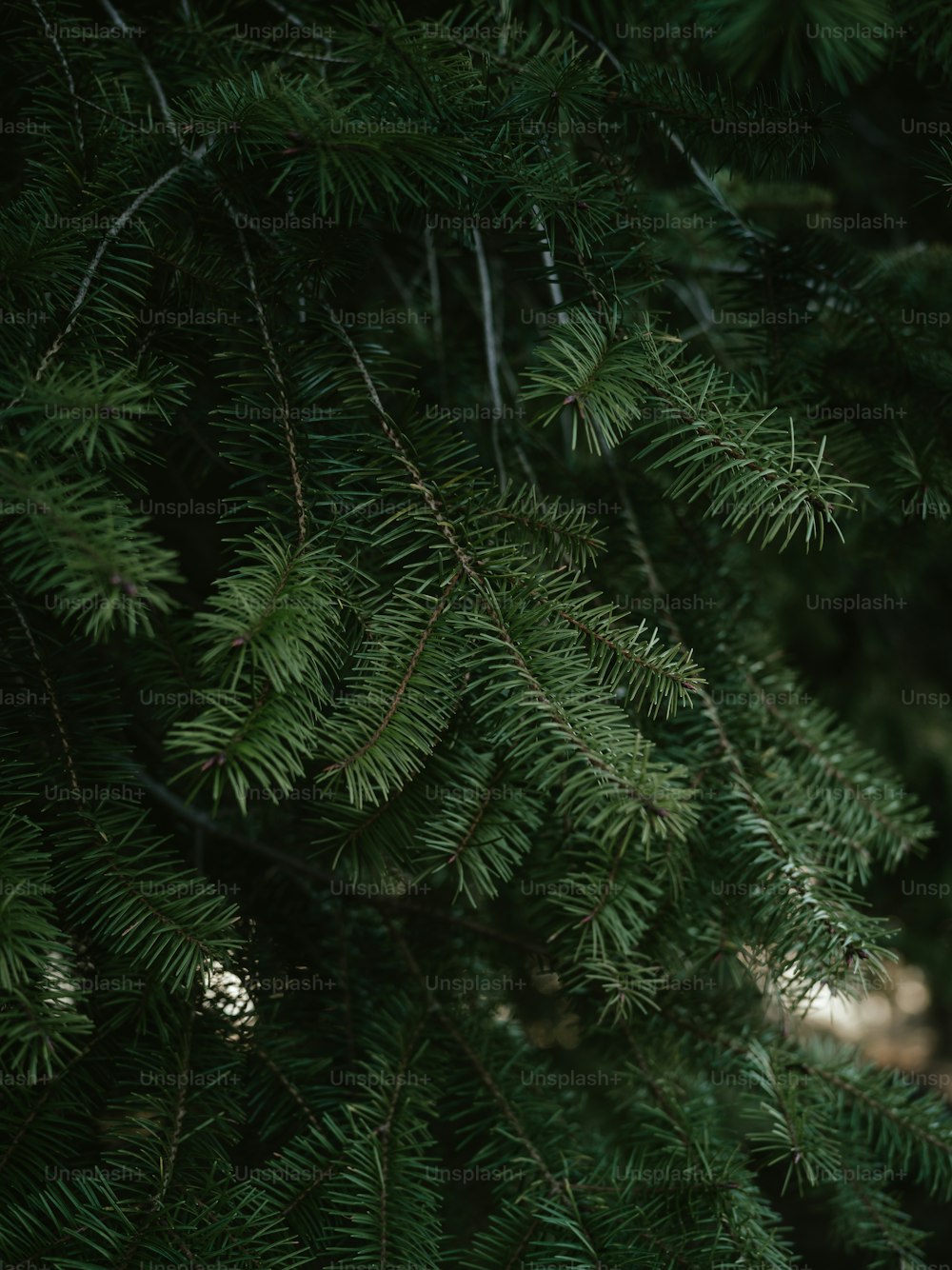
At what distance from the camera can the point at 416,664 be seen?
23.7 inches

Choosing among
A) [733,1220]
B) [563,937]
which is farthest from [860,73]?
[733,1220]

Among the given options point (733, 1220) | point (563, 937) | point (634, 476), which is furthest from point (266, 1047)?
point (634, 476)

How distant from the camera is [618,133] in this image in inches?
32.3

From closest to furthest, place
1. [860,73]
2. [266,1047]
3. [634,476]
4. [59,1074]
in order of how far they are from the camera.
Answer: [860,73] → [59,1074] → [266,1047] → [634,476]

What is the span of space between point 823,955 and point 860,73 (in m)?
0.64

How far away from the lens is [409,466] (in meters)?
0.68

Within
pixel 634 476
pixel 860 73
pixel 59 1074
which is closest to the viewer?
pixel 860 73

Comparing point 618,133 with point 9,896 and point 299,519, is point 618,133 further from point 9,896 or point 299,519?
point 9,896

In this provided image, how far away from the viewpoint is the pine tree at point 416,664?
585 mm

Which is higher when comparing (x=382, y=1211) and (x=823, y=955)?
(x=823, y=955)

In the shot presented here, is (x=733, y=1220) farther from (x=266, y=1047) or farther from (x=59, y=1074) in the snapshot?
(x=59, y=1074)

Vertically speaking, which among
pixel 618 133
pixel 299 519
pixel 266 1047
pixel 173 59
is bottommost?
pixel 266 1047

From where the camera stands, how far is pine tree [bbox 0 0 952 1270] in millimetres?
585

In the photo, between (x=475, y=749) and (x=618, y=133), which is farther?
(x=618, y=133)
